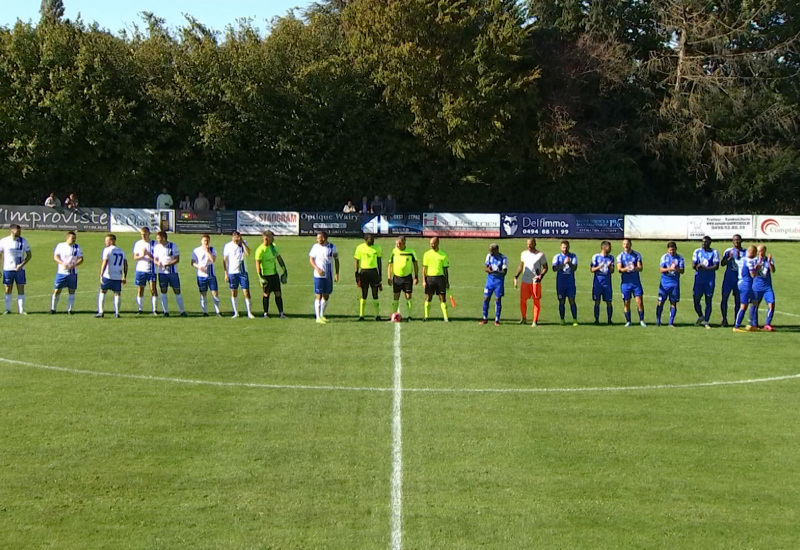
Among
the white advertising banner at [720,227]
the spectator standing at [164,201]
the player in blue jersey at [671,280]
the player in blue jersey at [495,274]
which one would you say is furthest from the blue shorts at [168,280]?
the white advertising banner at [720,227]

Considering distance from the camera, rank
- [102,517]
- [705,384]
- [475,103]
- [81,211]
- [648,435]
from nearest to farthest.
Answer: [102,517] < [648,435] < [705,384] < [81,211] < [475,103]

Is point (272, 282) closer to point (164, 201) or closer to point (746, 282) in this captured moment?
point (746, 282)

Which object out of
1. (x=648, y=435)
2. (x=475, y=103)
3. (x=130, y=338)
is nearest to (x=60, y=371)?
(x=130, y=338)

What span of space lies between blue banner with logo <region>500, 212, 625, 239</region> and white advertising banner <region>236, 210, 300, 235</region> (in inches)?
372

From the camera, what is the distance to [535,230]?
45.5m

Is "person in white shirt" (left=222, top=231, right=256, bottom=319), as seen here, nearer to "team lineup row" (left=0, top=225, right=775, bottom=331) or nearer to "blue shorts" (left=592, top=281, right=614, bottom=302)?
"team lineup row" (left=0, top=225, right=775, bottom=331)

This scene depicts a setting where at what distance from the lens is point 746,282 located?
2173 centimetres

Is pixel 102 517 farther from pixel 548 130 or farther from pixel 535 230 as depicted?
pixel 548 130

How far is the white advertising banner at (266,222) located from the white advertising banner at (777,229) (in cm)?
2073

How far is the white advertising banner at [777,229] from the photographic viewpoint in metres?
44.7

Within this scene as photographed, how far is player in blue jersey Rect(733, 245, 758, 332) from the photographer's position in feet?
71.0

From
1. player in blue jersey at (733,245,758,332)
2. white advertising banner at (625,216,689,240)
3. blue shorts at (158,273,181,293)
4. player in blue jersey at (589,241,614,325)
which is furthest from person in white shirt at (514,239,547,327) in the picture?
white advertising banner at (625,216,689,240)

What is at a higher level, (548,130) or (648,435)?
(548,130)

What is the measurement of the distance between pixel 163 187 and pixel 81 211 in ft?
27.7
